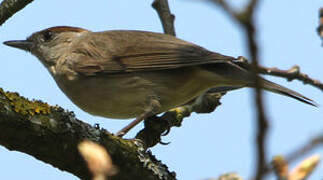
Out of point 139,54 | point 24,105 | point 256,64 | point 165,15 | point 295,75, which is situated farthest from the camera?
point 165,15

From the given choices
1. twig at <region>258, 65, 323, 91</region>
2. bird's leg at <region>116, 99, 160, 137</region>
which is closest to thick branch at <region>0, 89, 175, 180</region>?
bird's leg at <region>116, 99, 160, 137</region>

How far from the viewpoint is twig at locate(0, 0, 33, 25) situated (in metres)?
4.40

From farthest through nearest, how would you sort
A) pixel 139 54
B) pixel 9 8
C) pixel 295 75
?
pixel 139 54 < pixel 9 8 < pixel 295 75

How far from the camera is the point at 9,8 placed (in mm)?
4438

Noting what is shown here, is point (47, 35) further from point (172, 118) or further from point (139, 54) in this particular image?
point (172, 118)

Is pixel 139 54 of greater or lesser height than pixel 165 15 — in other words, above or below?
→ below

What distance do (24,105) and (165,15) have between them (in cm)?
278

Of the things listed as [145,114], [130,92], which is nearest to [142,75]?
[130,92]

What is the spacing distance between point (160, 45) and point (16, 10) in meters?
1.67

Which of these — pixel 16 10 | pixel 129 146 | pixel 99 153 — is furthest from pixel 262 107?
pixel 16 10

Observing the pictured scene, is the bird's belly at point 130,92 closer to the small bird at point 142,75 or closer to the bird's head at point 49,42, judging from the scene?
the small bird at point 142,75

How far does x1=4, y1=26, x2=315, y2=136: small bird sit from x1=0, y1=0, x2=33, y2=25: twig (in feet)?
3.85

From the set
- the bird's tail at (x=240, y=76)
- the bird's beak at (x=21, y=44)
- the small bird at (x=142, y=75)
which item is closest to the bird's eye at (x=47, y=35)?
the bird's beak at (x=21, y=44)

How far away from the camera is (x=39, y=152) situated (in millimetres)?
3629
